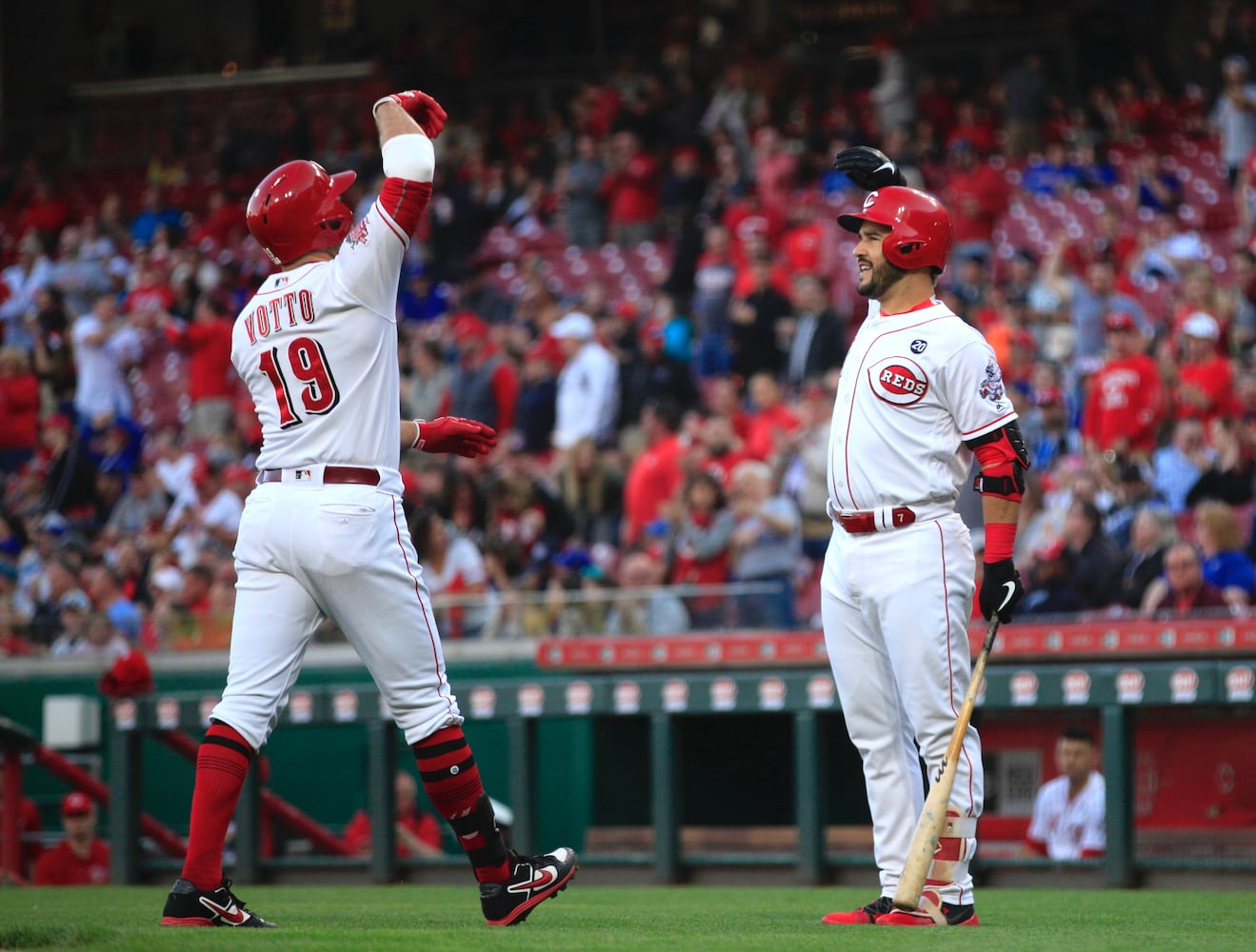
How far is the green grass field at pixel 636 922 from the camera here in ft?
13.1

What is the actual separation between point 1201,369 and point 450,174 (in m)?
10.00

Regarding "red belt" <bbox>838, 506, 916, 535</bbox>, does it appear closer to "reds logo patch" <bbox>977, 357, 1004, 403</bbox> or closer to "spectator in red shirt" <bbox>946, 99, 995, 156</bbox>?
"reds logo patch" <bbox>977, 357, 1004, 403</bbox>

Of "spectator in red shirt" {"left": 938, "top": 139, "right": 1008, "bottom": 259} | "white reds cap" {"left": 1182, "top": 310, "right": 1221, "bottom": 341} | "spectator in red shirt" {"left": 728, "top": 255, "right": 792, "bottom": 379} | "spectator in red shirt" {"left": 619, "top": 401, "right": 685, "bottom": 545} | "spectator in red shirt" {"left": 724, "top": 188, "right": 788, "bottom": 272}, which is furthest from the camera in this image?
"spectator in red shirt" {"left": 724, "top": 188, "right": 788, "bottom": 272}

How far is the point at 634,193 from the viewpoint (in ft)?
52.4

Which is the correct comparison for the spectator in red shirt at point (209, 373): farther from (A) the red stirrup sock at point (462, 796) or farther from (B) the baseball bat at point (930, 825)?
(B) the baseball bat at point (930, 825)

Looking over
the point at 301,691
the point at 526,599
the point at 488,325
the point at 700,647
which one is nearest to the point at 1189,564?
the point at 700,647

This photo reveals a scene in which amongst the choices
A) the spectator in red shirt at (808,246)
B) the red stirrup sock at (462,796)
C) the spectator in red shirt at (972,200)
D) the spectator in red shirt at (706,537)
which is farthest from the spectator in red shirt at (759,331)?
the red stirrup sock at (462,796)

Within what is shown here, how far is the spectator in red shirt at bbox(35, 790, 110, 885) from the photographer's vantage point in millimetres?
8383

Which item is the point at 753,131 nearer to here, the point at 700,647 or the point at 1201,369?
the point at 1201,369

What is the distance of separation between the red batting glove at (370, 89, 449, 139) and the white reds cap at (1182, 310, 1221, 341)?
637 centimetres

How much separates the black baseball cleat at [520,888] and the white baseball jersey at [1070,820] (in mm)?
3179

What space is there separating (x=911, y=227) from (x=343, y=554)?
173 centimetres

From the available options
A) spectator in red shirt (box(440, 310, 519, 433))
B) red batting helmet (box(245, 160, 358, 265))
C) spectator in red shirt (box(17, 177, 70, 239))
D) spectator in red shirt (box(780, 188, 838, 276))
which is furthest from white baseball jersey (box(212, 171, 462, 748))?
spectator in red shirt (box(17, 177, 70, 239))

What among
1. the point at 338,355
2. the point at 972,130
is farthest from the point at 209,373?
the point at 338,355
